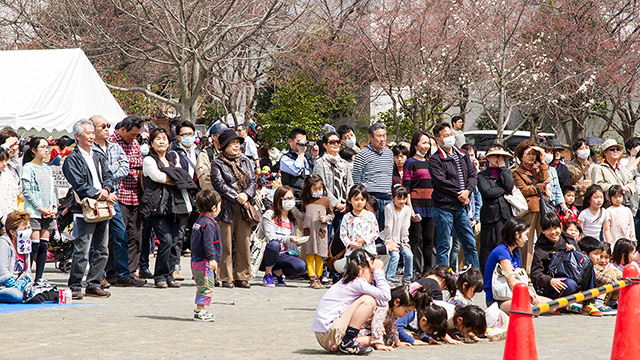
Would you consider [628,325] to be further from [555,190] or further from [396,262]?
[555,190]

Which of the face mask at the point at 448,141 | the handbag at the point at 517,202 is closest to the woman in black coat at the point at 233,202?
the face mask at the point at 448,141

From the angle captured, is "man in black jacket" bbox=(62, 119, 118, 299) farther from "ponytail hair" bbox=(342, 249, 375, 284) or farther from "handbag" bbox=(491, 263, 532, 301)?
"handbag" bbox=(491, 263, 532, 301)

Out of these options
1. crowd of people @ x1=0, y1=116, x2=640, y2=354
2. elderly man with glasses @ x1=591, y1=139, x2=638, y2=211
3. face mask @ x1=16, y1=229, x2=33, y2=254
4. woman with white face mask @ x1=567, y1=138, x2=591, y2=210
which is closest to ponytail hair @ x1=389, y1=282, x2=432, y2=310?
crowd of people @ x1=0, y1=116, x2=640, y2=354

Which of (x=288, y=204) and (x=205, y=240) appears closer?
(x=205, y=240)

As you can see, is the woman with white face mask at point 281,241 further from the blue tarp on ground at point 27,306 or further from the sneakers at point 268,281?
the blue tarp on ground at point 27,306

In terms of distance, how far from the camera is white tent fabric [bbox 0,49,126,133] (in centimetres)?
1341

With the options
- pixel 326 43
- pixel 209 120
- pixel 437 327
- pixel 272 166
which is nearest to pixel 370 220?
pixel 437 327

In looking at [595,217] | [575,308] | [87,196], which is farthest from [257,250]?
[595,217]

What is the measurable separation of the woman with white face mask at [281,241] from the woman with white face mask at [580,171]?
4.84 metres

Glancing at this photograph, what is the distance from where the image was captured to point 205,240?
752cm

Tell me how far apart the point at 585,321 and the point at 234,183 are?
4.51m

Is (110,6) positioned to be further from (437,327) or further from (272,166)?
(437,327)

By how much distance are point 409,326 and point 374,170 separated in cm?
403

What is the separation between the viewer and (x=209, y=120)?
111ft
